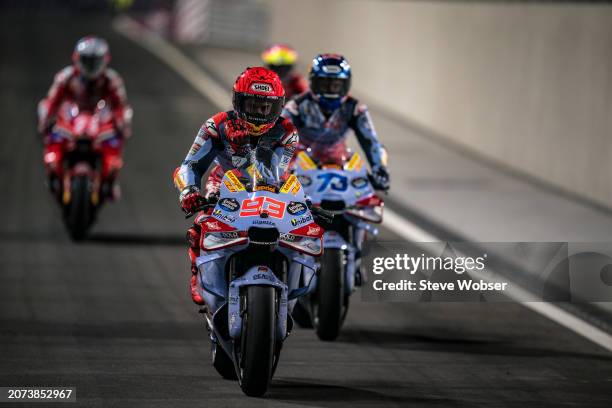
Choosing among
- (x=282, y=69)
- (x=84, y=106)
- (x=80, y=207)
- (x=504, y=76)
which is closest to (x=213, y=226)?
(x=80, y=207)

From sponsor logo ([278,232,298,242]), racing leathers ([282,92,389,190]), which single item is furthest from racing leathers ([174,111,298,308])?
racing leathers ([282,92,389,190])

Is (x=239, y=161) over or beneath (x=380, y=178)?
over

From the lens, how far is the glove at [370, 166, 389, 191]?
13.3 metres

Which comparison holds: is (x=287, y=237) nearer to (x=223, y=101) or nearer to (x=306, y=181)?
(x=306, y=181)

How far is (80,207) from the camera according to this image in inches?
694

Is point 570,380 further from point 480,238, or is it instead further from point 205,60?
point 205,60

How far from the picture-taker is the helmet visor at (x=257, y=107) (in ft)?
34.4

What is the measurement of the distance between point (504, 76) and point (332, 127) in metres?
9.65

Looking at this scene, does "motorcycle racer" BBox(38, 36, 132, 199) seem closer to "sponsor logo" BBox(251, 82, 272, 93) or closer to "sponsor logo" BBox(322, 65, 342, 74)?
"sponsor logo" BBox(322, 65, 342, 74)

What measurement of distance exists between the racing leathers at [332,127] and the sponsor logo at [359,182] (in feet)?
0.71

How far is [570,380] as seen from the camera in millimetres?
10922

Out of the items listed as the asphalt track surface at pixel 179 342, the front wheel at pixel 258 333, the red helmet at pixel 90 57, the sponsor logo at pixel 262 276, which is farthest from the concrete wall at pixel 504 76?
the front wheel at pixel 258 333

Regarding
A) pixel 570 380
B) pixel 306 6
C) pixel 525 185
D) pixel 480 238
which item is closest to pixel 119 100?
pixel 480 238

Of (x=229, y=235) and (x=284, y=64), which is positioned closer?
(x=229, y=235)
